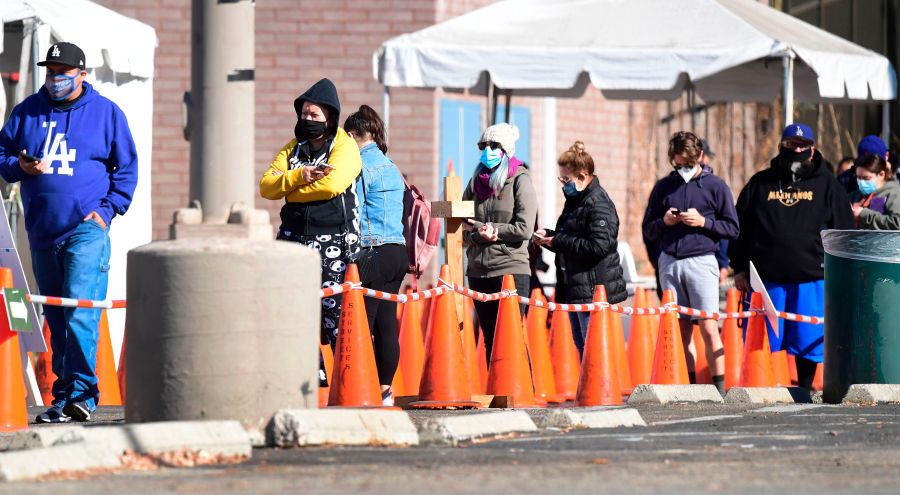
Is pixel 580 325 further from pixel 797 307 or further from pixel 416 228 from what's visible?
pixel 797 307

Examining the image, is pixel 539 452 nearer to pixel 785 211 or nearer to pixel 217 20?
pixel 217 20

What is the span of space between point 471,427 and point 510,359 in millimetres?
3660

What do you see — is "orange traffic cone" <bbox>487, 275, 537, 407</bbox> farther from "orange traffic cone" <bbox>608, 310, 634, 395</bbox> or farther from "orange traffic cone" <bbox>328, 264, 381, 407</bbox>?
"orange traffic cone" <bbox>328, 264, 381, 407</bbox>

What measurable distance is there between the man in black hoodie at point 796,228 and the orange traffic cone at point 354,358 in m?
3.73

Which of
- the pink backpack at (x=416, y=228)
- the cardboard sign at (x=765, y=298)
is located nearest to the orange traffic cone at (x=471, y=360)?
the pink backpack at (x=416, y=228)

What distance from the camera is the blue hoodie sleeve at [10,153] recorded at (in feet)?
32.2

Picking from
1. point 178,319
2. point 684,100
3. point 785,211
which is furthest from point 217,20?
point 684,100

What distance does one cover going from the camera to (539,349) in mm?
12812

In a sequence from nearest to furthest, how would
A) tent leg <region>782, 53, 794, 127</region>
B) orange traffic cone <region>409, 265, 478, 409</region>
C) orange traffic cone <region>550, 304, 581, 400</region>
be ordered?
orange traffic cone <region>409, 265, 478, 409</region>, orange traffic cone <region>550, 304, 581, 400</region>, tent leg <region>782, 53, 794, 127</region>

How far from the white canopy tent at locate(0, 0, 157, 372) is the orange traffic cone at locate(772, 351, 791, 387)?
4.62 m

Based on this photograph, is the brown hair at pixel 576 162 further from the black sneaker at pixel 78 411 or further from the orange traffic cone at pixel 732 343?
the black sneaker at pixel 78 411

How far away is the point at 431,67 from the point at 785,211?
3.74 meters

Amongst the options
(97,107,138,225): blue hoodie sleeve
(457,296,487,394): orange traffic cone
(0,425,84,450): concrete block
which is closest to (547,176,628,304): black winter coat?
(457,296,487,394): orange traffic cone

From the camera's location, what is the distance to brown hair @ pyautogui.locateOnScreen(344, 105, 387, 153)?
1070 centimetres
